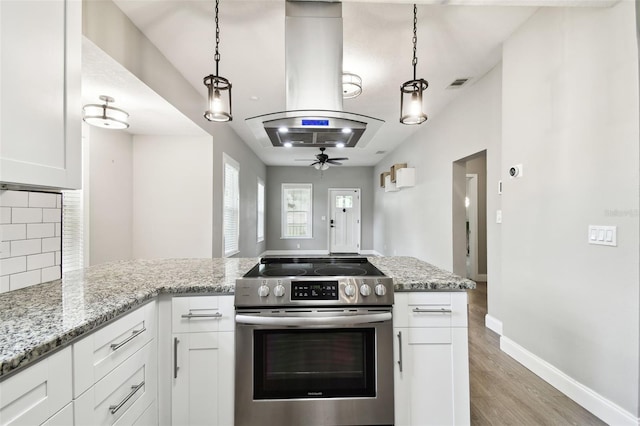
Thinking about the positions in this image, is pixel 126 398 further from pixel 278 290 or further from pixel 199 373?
pixel 278 290

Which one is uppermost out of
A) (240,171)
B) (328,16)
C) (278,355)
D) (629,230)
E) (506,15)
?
(506,15)

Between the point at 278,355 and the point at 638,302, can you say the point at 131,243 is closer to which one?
the point at 278,355

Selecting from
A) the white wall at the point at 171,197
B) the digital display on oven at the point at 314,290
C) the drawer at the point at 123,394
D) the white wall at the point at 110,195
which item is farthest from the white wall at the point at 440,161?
the white wall at the point at 110,195

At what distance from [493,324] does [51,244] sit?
3.74 metres

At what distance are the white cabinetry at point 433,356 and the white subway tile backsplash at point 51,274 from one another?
74.3 inches

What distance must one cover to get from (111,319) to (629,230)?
2.57 metres

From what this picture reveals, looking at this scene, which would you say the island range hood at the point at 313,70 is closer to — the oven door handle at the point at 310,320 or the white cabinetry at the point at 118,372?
the oven door handle at the point at 310,320

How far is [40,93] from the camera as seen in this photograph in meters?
1.06

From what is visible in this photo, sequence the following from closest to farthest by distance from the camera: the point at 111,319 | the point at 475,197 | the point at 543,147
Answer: the point at 111,319 < the point at 543,147 < the point at 475,197

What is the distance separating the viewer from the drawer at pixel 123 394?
98cm

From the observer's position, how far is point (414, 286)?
1429mm

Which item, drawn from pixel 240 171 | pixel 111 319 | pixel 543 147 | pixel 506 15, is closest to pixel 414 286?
pixel 111 319

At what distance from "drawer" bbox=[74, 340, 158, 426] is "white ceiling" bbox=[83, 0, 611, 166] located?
1.99 metres

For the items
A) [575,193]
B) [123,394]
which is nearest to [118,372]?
[123,394]
